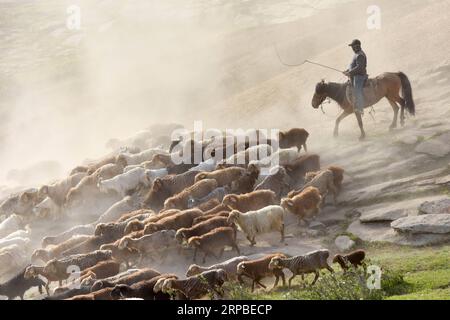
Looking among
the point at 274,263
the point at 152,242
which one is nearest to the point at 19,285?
the point at 152,242

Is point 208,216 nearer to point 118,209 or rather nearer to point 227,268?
point 227,268

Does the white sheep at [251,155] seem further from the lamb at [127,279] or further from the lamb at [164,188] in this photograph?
the lamb at [127,279]

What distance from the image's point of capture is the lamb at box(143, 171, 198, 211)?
24.4m

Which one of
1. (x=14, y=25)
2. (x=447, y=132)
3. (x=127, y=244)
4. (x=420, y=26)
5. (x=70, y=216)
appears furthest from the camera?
(x=14, y=25)

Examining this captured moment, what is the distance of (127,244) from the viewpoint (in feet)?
64.4

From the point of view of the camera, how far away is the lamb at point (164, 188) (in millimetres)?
24406

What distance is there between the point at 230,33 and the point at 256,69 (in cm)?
1286

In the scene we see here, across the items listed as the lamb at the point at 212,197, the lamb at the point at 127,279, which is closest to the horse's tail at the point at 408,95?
the lamb at the point at 212,197

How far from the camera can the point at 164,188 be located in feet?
80.4

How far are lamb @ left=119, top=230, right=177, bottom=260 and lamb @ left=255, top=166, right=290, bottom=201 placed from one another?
4.45 m

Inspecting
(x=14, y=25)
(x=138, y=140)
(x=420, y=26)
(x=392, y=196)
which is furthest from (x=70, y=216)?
(x=14, y=25)

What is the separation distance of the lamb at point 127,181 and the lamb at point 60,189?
2.00 meters

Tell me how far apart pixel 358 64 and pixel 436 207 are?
337 inches
